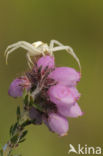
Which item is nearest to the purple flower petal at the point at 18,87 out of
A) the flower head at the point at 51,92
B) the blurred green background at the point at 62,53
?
the flower head at the point at 51,92

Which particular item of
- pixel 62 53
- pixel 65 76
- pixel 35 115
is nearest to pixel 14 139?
pixel 35 115

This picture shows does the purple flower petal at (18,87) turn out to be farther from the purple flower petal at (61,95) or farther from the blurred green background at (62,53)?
the blurred green background at (62,53)

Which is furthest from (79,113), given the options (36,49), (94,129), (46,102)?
(94,129)

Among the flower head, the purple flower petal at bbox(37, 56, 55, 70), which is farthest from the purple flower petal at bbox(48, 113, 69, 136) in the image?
the purple flower petal at bbox(37, 56, 55, 70)

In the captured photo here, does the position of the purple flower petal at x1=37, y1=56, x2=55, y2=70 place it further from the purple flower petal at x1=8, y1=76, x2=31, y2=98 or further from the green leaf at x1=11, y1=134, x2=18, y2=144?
the green leaf at x1=11, y1=134, x2=18, y2=144

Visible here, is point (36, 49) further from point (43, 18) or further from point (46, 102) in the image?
point (43, 18)

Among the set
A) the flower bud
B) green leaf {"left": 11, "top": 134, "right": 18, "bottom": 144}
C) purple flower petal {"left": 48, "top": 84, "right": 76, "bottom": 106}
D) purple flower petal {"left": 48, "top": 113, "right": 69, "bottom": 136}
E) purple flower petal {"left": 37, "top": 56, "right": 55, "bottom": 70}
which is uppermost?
purple flower petal {"left": 37, "top": 56, "right": 55, "bottom": 70}

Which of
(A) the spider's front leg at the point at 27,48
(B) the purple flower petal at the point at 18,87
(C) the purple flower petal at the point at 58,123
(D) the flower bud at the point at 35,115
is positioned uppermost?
(A) the spider's front leg at the point at 27,48
